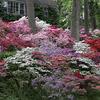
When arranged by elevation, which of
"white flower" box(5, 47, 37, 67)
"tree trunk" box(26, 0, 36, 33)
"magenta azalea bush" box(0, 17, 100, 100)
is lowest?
"magenta azalea bush" box(0, 17, 100, 100)

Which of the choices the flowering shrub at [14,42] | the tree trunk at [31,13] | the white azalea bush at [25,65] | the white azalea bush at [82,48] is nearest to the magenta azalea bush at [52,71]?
the white azalea bush at [25,65]

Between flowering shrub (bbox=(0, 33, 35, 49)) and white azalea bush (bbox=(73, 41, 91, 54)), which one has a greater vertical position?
flowering shrub (bbox=(0, 33, 35, 49))

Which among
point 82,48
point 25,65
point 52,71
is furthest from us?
point 82,48

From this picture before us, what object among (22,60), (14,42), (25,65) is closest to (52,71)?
(25,65)

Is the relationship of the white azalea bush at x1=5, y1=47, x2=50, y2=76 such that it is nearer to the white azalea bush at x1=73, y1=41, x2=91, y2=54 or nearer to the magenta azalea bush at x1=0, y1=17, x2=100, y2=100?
the magenta azalea bush at x1=0, y1=17, x2=100, y2=100

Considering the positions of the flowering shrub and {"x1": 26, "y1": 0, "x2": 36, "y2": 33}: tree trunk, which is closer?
the flowering shrub

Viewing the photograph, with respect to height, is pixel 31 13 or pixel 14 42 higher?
pixel 31 13

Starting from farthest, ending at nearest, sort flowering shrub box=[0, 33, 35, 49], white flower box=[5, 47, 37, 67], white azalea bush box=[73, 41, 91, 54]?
white azalea bush box=[73, 41, 91, 54] < flowering shrub box=[0, 33, 35, 49] < white flower box=[5, 47, 37, 67]

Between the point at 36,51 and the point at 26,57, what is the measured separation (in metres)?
0.74

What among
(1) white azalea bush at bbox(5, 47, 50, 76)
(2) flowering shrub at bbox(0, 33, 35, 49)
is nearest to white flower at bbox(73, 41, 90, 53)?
(2) flowering shrub at bbox(0, 33, 35, 49)

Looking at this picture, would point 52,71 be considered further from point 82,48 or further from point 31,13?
point 31,13

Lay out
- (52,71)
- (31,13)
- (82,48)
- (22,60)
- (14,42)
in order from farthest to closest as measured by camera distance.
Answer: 1. (31,13)
2. (82,48)
3. (14,42)
4. (22,60)
5. (52,71)

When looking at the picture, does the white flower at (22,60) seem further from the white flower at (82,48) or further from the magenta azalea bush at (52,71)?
the white flower at (82,48)

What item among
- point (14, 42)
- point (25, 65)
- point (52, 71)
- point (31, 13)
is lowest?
point (52, 71)
